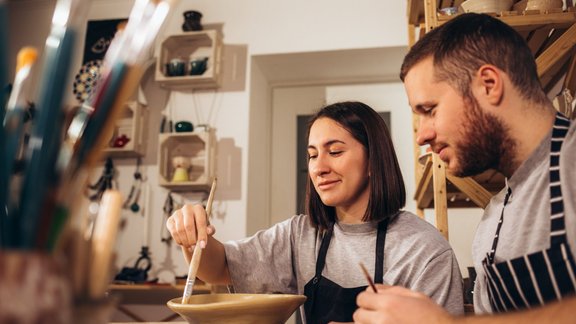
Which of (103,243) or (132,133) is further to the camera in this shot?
(132,133)

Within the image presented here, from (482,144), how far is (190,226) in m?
0.64

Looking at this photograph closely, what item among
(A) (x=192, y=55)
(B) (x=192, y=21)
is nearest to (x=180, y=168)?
(A) (x=192, y=55)

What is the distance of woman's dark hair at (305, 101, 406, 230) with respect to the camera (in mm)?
1303

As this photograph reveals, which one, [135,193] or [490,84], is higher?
[490,84]

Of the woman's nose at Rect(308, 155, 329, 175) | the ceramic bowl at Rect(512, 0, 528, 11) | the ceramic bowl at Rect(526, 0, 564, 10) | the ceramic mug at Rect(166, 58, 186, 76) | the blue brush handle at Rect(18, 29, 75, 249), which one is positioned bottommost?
the blue brush handle at Rect(18, 29, 75, 249)

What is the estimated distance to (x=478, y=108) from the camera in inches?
33.7

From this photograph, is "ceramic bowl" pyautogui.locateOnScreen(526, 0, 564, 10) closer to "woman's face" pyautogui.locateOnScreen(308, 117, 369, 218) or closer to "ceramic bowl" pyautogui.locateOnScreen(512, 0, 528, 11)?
"ceramic bowl" pyautogui.locateOnScreen(512, 0, 528, 11)

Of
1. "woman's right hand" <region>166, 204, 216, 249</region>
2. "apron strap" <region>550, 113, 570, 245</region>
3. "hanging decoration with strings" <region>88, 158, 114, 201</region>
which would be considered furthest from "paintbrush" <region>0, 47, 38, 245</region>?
"hanging decoration with strings" <region>88, 158, 114, 201</region>

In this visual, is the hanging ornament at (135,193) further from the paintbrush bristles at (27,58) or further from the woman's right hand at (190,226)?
the paintbrush bristles at (27,58)

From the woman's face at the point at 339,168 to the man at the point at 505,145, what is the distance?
39 cm

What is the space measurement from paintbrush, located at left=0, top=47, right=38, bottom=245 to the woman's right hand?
85 cm

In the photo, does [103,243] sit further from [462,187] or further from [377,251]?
[462,187]

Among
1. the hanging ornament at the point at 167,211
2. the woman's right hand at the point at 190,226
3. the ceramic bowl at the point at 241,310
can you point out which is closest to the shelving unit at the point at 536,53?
the woman's right hand at the point at 190,226

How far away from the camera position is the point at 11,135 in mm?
265
